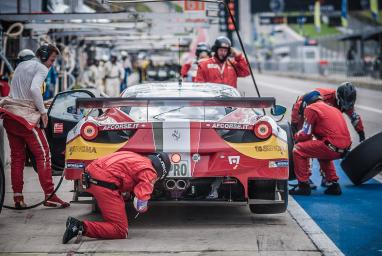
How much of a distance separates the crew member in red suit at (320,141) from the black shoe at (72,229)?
138 inches

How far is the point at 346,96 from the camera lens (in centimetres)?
980

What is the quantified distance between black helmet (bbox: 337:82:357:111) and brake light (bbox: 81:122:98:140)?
3.43 metres

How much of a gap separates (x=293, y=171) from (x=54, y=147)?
9.11ft

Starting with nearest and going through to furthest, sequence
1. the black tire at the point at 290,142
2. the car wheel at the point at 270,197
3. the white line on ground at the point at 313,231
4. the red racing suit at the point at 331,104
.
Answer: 1. the white line on ground at the point at 313,231
2. the car wheel at the point at 270,197
3. the black tire at the point at 290,142
4. the red racing suit at the point at 331,104

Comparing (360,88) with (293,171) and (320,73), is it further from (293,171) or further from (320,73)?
(293,171)

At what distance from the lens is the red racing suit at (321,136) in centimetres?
955

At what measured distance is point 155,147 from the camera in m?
7.31

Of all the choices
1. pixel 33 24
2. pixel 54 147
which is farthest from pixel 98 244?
pixel 33 24

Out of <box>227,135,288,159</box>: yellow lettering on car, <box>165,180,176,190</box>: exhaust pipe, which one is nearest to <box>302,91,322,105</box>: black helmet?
<box>227,135,288,159</box>: yellow lettering on car

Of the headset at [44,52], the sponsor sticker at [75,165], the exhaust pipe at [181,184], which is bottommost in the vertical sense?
the exhaust pipe at [181,184]

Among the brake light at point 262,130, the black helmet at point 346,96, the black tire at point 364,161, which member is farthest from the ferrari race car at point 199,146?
the black tire at point 364,161

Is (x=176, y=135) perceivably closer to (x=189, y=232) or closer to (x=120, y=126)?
(x=120, y=126)

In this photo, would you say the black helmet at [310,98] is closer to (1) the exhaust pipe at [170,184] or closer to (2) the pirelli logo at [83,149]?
(1) the exhaust pipe at [170,184]

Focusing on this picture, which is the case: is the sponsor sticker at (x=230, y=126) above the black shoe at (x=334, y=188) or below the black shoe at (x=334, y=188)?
above
